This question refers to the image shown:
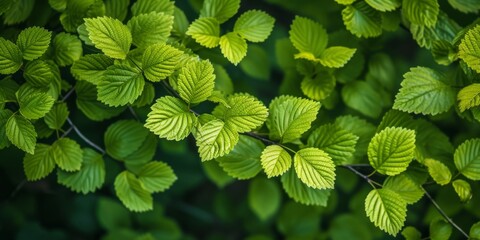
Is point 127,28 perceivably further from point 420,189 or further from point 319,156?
point 420,189

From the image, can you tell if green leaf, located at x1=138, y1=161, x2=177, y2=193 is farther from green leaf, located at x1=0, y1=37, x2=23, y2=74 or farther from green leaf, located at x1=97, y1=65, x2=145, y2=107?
green leaf, located at x1=0, y1=37, x2=23, y2=74

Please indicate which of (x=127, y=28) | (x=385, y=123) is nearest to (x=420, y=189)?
(x=385, y=123)

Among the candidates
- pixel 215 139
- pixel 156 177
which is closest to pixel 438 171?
pixel 215 139

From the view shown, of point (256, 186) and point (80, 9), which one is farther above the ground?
point (80, 9)

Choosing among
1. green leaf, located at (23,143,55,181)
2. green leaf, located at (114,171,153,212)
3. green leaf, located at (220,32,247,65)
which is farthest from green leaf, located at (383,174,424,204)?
green leaf, located at (23,143,55,181)

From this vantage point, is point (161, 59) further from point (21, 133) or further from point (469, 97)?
point (469, 97)
